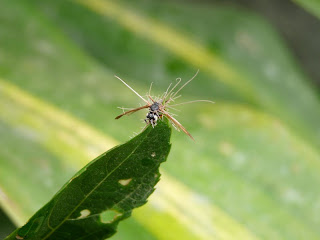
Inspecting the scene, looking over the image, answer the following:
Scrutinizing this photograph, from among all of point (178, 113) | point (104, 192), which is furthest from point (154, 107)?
point (178, 113)

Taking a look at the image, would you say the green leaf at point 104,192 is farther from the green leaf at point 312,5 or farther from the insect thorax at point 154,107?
the green leaf at point 312,5

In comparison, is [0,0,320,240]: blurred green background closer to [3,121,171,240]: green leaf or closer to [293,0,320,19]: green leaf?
[293,0,320,19]: green leaf

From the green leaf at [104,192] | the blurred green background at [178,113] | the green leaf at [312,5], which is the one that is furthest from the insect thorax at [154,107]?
the green leaf at [312,5]

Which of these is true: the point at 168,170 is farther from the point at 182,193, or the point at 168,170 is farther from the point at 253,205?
the point at 253,205

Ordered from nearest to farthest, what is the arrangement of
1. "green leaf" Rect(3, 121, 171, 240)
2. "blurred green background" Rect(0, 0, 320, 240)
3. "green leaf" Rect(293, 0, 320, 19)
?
"green leaf" Rect(3, 121, 171, 240)
"blurred green background" Rect(0, 0, 320, 240)
"green leaf" Rect(293, 0, 320, 19)

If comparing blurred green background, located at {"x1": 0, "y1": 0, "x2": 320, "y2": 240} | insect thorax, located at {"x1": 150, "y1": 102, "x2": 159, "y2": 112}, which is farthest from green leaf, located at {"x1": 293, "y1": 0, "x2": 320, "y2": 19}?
insect thorax, located at {"x1": 150, "y1": 102, "x2": 159, "y2": 112}

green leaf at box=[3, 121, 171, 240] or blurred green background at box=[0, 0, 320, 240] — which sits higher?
blurred green background at box=[0, 0, 320, 240]

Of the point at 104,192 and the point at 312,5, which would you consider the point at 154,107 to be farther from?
the point at 312,5
